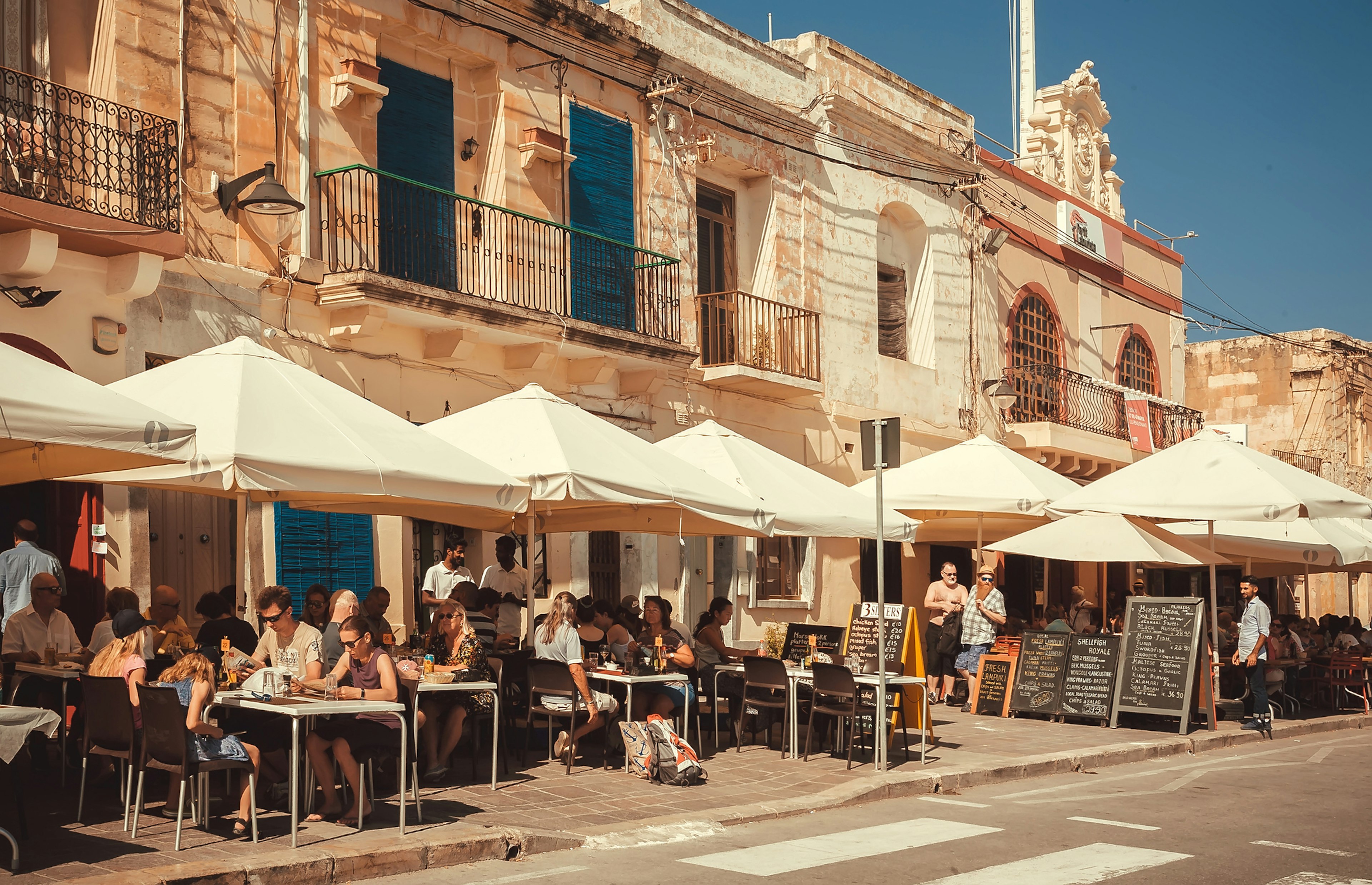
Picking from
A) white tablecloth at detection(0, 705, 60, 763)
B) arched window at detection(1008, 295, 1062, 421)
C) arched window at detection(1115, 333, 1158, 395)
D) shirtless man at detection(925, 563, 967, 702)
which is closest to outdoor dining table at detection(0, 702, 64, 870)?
white tablecloth at detection(0, 705, 60, 763)

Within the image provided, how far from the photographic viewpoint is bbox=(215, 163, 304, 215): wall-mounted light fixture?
1192cm

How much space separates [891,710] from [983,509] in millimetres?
5100

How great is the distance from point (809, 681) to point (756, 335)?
8.04 m

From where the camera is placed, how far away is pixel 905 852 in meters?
7.88

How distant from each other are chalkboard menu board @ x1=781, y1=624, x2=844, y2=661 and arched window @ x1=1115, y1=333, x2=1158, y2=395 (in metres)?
17.6

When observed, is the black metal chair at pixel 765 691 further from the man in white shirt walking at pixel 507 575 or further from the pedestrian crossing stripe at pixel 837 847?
the pedestrian crossing stripe at pixel 837 847

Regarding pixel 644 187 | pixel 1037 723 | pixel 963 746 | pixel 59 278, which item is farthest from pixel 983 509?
pixel 59 278

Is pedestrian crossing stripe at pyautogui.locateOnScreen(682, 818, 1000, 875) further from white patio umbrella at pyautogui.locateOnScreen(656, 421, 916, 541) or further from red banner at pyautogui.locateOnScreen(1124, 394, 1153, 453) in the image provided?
red banner at pyautogui.locateOnScreen(1124, 394, 1153, 453)

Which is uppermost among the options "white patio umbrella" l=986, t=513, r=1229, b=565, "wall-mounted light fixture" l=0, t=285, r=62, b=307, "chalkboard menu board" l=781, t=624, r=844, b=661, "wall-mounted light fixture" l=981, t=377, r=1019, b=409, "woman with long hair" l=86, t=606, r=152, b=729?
"wall-mounted light fixture" l=981, t=377, r=1019, b=409

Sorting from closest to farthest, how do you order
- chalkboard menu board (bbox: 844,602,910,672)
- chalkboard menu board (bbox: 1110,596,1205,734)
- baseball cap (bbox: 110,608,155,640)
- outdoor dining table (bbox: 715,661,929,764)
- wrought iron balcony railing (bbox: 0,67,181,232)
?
baseball cap (bbox: 110,608,155,640) < wrought iron balcony railing (bbox: 0,67,181,232) < outdoor dining table (bbox: 715,661,929,764) < chalkboard menu board (bbox: 844,602,910,672) < chalkboard menu board (bbox: 1110,596,1205,734)

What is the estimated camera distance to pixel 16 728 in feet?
21.3

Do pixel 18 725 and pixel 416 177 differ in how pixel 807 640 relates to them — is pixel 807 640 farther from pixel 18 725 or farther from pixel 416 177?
pixel 18 725

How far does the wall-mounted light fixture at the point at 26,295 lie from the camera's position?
11305mm

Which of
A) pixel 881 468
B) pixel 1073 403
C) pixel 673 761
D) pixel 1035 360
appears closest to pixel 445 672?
pixel 673 761
